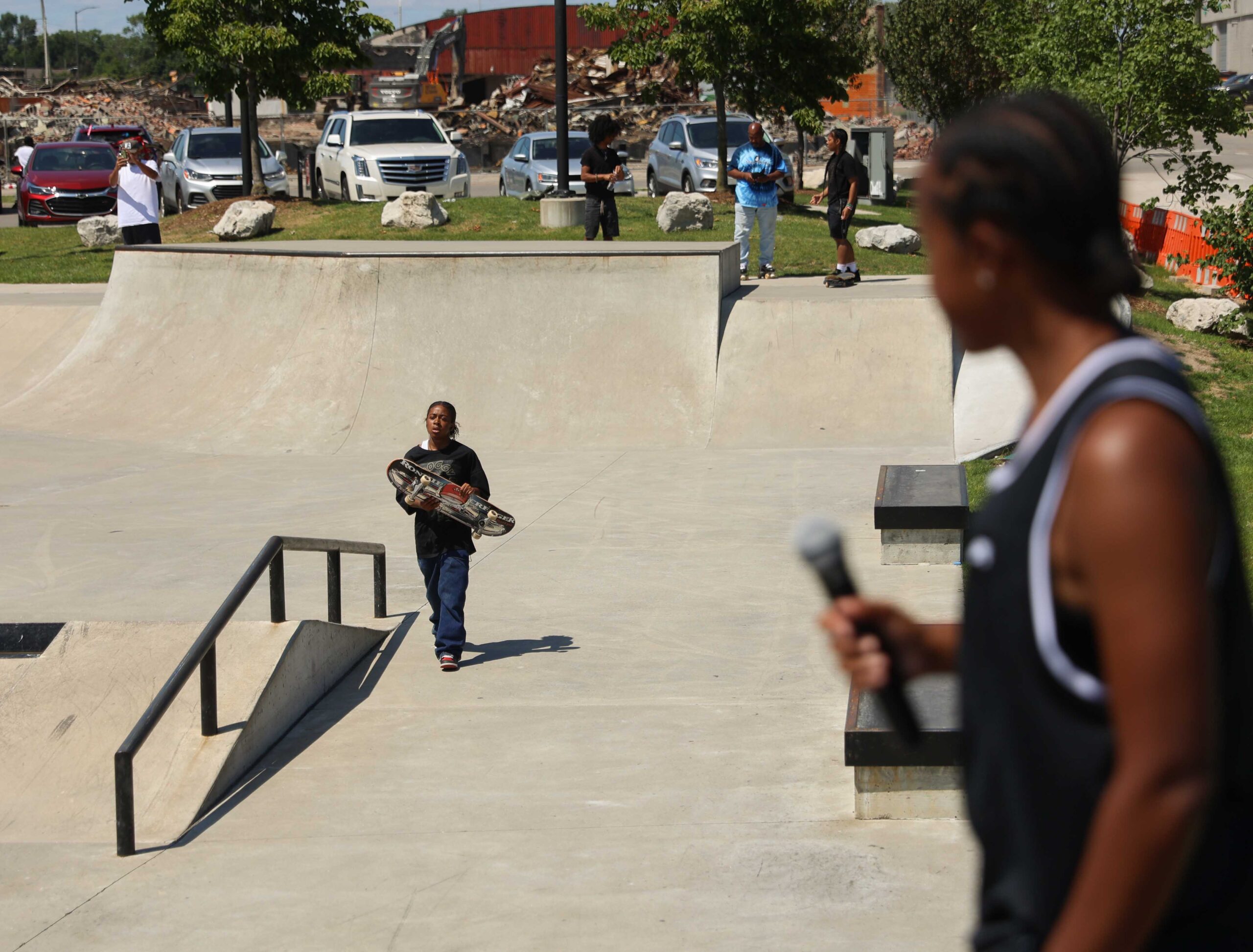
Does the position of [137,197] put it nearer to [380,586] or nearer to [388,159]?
[388,159]

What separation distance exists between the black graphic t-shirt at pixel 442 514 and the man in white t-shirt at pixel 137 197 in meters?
11.9

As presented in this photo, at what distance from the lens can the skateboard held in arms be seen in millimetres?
6910

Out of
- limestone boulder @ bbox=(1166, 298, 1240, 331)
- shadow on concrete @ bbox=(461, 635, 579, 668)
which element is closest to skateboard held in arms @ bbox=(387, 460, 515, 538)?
shadow on concrete @ bbox=(461, 635, 579, 668)

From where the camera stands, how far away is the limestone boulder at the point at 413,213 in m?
20.5

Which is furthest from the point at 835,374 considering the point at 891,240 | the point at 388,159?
the point at 388,159

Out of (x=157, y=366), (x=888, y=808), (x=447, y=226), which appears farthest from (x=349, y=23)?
→ (x=888, y=808)

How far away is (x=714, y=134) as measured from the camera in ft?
85.9

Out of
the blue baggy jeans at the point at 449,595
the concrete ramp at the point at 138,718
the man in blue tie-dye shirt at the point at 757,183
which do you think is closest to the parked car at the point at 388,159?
the man in blue tie-dye shirt at the point at 757,183

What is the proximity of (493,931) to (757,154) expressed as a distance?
38.8 feet

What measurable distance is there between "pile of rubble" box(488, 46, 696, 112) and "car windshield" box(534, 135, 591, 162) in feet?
92.7

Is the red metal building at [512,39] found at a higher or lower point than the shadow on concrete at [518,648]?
higher

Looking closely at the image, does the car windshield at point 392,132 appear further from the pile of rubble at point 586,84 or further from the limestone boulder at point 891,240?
the pile of rubble at point 586,84

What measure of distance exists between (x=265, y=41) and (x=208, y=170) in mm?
4256

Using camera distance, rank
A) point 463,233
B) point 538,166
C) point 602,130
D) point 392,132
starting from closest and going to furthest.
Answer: point 602,130 < point 463,233 < point 392,132 < point 538,166
